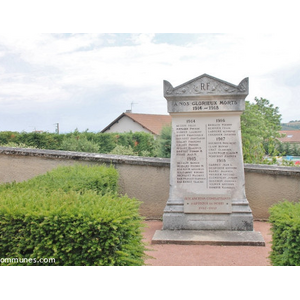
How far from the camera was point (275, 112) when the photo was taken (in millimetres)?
39406

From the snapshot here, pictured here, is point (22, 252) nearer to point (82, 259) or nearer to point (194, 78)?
point (82, 259)

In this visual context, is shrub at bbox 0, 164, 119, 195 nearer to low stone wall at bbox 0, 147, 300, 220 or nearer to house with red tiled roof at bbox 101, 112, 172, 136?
low stone wall at bbox 0, 147, 300, 220

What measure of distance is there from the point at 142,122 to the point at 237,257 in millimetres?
32490

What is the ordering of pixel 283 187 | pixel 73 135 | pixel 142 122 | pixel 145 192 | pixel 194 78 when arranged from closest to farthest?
pixel 194 78 → pixel 283 187 → pixel 145 192 → pixel 73 135 → pixel 142 122

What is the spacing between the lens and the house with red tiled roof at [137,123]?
36.8 metres

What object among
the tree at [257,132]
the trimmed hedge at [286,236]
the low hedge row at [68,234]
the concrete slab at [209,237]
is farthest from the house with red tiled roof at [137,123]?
the low hedge row at [68,234]

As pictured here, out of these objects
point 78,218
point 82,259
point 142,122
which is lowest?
point 82,259

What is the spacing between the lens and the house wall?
37.8 m

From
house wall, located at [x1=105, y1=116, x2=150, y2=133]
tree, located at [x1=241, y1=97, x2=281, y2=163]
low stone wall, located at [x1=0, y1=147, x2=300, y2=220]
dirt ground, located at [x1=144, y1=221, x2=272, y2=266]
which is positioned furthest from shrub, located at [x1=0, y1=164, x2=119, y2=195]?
house wall, located at [x1=105, y1=116, x2=150, y2=133]

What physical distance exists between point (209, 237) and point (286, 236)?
2.62 metres

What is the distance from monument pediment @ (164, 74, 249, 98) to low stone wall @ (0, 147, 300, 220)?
1866 mm

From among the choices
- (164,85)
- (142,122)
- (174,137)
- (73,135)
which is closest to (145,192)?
(174,137)

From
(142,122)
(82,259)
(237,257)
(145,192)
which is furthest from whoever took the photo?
(142,122)

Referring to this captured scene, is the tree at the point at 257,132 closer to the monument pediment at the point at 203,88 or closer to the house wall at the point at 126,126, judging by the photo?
the monument pediment at the point at 203,88
